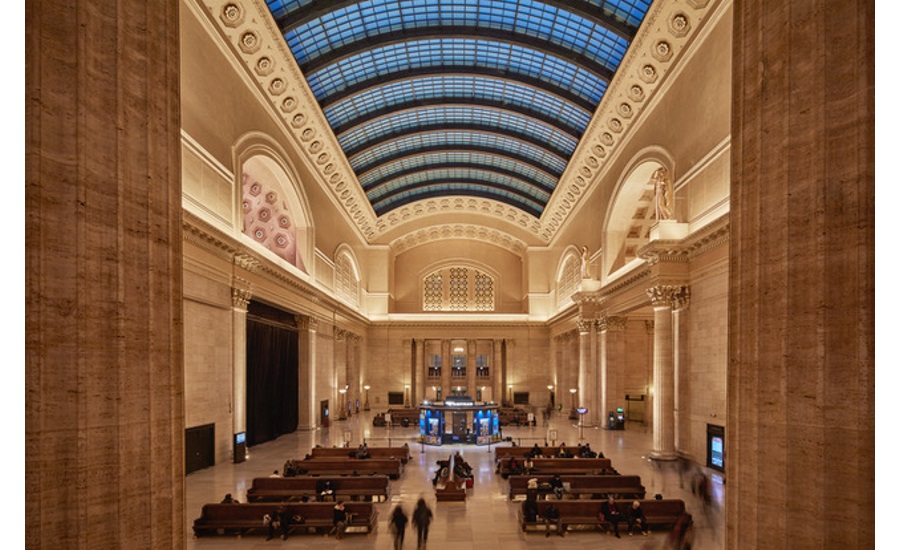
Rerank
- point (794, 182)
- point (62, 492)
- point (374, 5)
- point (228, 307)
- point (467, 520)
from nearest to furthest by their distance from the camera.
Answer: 1. point (62, 492)
2. point (794, 182)
3. point (467, 520)
4. point (228, 307)
5. point (374, 5)

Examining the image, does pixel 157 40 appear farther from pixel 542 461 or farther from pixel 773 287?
pixel 542 461

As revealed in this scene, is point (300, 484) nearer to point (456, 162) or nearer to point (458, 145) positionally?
point (458, 145)

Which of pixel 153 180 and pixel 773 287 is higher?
pixel 153 180

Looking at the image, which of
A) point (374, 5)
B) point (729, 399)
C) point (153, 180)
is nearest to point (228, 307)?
point (374, 5)

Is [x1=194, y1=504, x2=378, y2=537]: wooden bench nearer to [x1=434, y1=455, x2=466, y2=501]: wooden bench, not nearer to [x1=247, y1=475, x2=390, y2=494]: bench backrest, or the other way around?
[x1=247, y1=475, x2=390, y2=494]: bench backrest

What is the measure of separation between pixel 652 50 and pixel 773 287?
1751cm

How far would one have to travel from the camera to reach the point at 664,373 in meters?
20.5

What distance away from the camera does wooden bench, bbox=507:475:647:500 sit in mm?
14380

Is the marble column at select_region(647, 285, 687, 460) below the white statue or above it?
below

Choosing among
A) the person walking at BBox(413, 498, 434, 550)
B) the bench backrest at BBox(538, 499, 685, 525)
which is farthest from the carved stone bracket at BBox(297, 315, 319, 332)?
the bench backrest at BBox(538, 499, 685, 525)

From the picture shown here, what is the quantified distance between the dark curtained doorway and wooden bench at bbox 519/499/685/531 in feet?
51.8

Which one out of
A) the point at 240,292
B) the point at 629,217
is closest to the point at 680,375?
the point at 629,217

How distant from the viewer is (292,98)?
24734 mm

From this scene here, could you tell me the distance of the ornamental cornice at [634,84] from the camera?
18547 millimetres
